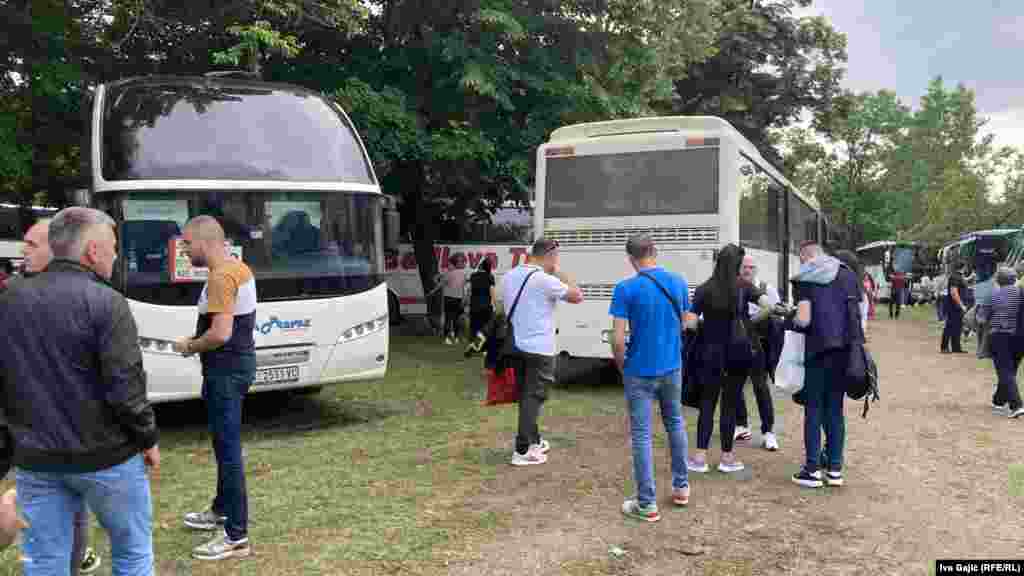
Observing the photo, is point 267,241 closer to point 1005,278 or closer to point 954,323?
point 1005,278

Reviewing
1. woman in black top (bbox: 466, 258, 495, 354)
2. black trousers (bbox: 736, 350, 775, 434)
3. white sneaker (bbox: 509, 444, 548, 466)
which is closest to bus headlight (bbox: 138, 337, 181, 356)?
white sneaker (bbox: 509, 444, 548, 466)

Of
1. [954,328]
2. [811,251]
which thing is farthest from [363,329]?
[954,328]

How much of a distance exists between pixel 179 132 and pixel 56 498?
5.94 metres

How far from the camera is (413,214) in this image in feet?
63.8

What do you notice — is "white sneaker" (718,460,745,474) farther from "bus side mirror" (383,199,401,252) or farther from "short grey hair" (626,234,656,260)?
"bus side mirror" (383,199,401,252)

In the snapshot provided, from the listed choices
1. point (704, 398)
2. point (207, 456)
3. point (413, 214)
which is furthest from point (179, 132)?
point (413, 214)

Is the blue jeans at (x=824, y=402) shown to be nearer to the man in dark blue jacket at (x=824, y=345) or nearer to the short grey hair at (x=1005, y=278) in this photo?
the man in dark blue jacket at (x=824, y=345)

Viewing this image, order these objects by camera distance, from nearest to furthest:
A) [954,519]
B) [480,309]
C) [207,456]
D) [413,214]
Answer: [954,519]
[207,456]
[480,309]
[413,214]

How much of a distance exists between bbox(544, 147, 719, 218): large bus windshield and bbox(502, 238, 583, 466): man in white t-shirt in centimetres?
423

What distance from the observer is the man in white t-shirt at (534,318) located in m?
7.03

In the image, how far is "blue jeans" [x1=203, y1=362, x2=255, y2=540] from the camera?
4930 mm

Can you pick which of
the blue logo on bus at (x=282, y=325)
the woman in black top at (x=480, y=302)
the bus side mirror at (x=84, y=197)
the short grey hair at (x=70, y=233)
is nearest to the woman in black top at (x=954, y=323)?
the woman in black top at (x=480, y=302)

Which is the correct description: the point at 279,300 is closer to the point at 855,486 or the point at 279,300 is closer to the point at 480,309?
the point at 855,486

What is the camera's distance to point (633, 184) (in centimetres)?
1127
